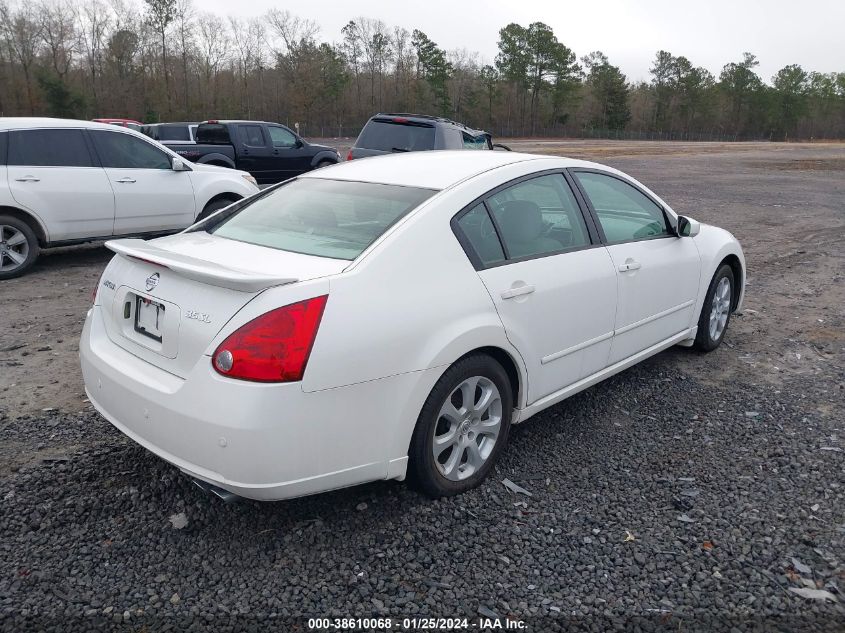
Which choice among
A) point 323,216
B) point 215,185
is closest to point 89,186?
point 215,185

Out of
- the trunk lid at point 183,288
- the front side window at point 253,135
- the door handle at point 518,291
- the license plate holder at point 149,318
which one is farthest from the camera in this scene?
the front side window at point 253,135

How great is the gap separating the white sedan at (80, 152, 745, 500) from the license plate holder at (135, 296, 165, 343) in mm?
Result: 13

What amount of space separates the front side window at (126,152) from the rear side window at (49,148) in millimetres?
186

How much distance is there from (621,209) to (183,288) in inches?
116

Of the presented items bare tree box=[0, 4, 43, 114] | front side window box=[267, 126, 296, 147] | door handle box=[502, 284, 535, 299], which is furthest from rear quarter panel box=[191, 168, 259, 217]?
bare tree box=[0, 4, 43, 114]

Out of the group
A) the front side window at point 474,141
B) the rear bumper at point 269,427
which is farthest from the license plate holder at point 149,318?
the front side window at point 474,141

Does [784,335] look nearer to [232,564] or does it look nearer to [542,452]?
[542,452]

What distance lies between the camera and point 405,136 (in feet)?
40.9

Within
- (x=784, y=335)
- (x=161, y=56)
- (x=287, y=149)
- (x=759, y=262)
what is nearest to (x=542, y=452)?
(x=784, y=335)

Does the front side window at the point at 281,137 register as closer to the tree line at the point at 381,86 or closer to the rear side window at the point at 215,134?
the rear side window at the point at 215,134

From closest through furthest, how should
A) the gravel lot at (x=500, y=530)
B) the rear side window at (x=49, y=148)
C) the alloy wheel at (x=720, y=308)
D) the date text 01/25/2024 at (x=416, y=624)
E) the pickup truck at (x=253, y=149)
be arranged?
the date text 01/25/2024 at (x=416, y=624)
the gravel lot at (x=500, y=530)
the alloy wheel at (x=720, y=308)
the rear side window at (x=49, y=148)
the pickup truck at (x=253, y=149)

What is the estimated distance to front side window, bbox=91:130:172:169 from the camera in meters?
8.42

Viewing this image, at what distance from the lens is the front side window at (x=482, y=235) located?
3.44m

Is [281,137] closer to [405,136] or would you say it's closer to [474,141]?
[474,141]
